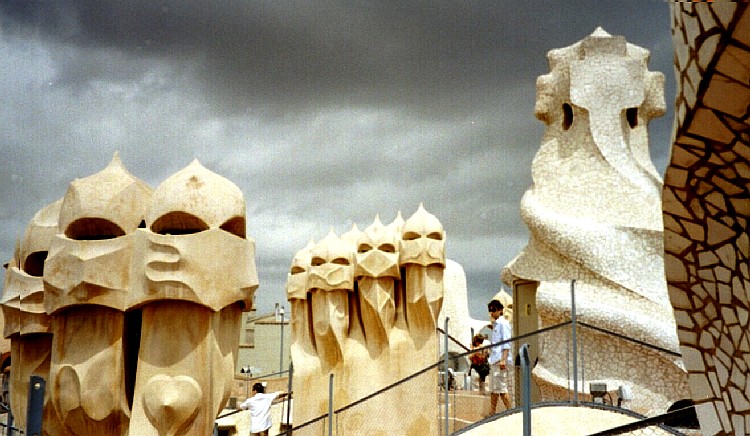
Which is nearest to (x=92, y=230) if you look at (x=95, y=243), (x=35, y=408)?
(x=95, y=243)

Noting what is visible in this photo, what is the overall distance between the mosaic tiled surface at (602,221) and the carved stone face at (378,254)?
226 centimetres

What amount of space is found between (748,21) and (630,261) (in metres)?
8.70

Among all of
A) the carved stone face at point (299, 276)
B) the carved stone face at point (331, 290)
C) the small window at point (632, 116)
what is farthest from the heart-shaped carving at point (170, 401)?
the small window at point (632, 116)

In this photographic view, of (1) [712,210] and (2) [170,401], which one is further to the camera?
(2) [170,401]

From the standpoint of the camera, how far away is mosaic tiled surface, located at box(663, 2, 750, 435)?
2.26 metres

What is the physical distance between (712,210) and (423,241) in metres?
6.71

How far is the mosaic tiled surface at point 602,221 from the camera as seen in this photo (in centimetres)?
998

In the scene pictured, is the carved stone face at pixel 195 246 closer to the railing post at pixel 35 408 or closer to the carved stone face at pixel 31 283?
the carved stone face at pixel 31 283

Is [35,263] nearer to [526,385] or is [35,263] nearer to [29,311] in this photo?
[29,311]

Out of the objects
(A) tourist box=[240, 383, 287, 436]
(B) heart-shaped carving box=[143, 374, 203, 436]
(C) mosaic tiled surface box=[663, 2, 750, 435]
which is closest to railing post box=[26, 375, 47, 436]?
(C) mosaic tiled surface box=[663, 2, 750, 435]

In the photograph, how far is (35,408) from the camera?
9.71ft

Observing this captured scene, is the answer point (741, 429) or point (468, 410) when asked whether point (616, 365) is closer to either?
point (468, 410)

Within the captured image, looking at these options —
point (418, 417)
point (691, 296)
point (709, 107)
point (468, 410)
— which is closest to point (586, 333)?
point (468, 410)

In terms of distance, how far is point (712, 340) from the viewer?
290cm
